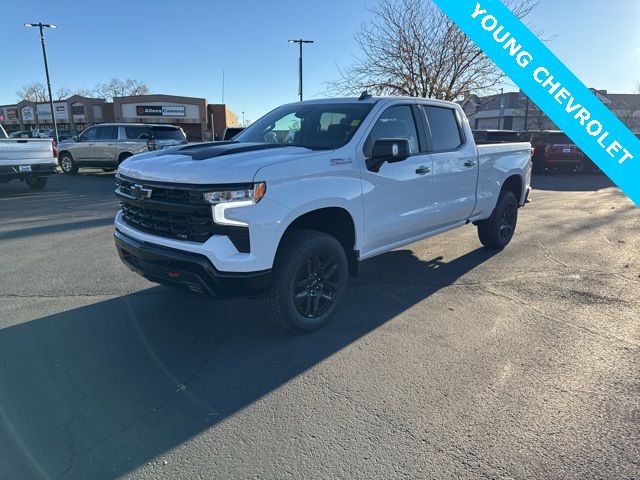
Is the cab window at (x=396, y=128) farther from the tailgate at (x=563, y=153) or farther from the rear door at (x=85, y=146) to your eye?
the tailgate at (x=563, y=153)

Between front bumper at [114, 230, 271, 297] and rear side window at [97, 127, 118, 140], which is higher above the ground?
rear side window at [97, 127, 118, 140]

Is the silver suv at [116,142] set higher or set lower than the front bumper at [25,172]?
higher

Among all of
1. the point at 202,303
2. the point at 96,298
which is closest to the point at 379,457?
the point at 202,303

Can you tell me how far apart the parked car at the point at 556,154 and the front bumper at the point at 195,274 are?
60.6 feet

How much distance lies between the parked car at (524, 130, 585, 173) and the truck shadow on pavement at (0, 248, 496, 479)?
16.4m

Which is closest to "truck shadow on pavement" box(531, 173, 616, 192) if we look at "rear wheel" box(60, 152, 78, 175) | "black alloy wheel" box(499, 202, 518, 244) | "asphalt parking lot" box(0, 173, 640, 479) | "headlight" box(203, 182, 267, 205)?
"black alloy wheel" box(499, 202, 518, 244)

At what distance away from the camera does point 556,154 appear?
1862cm

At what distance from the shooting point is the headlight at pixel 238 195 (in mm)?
3264

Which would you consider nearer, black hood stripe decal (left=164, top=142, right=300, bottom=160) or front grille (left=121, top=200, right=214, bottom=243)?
front grille (left=121, top=200, right=214, bottom=243)

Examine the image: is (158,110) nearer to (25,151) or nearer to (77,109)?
(77,109)

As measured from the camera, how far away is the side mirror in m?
3.93

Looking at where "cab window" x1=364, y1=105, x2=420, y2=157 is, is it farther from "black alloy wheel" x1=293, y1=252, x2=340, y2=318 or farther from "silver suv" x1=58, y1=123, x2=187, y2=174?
"silver suv" x1=58, y1=123, x2=187, y2=174

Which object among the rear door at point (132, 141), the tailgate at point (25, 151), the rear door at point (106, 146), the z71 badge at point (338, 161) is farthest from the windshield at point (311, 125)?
the rear door at point (106, 146)

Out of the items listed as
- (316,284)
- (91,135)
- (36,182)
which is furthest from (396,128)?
(91,135)
